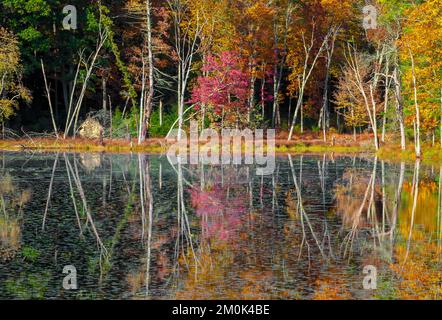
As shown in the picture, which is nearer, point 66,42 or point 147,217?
point 147,217

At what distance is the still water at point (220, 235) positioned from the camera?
17.4 m

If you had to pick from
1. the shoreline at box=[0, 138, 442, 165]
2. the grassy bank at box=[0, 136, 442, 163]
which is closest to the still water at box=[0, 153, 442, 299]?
the shoreline at box=[0, 138, 442, 165]

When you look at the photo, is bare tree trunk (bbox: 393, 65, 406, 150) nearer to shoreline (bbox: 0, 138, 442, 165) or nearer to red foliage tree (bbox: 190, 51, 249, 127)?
shoreline (bbox: 0, 138, 442, 165)

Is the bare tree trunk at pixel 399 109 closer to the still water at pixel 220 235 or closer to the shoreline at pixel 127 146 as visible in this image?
the shoreline at pixel 127 146

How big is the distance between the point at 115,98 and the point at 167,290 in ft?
186

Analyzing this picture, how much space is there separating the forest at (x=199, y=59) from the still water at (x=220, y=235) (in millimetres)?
19649

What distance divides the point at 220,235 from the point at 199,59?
4930 cm

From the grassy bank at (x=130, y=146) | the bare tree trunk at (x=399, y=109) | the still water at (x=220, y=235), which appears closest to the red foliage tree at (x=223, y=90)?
the grassy bank at (x=130, y=146)

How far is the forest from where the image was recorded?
199 ft

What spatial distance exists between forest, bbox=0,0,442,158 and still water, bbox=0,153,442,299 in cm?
1965
